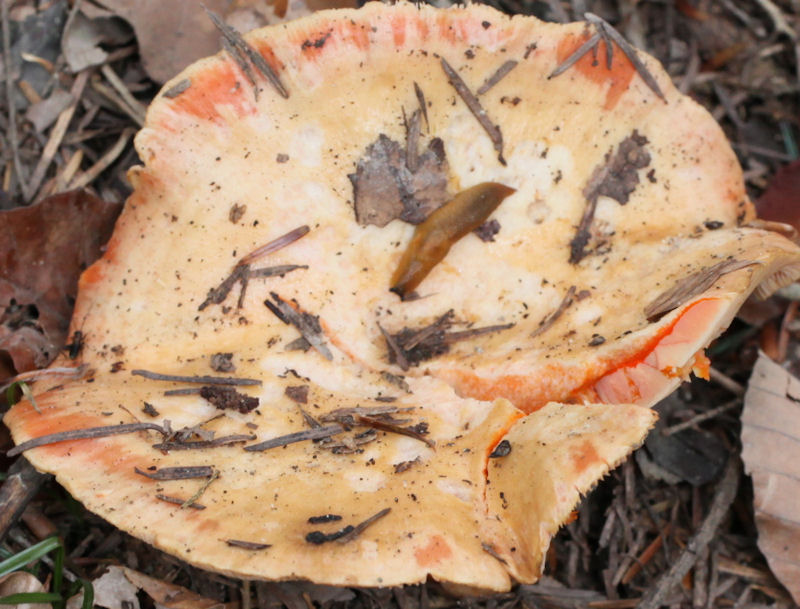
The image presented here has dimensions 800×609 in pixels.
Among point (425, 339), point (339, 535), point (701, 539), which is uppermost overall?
point (339, 535)

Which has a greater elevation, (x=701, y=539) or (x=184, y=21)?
(x=184, y=21)

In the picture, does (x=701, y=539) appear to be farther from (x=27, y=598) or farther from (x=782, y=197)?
(x=27, y=598)

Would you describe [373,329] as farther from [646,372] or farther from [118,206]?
[118,206]

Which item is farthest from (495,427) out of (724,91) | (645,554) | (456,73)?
(724,91)

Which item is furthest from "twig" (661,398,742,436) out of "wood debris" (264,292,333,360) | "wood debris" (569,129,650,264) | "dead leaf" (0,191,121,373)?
"dead leaf" (0,191,121,373)

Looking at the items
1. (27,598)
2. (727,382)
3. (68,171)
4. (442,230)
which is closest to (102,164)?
(68,171)
